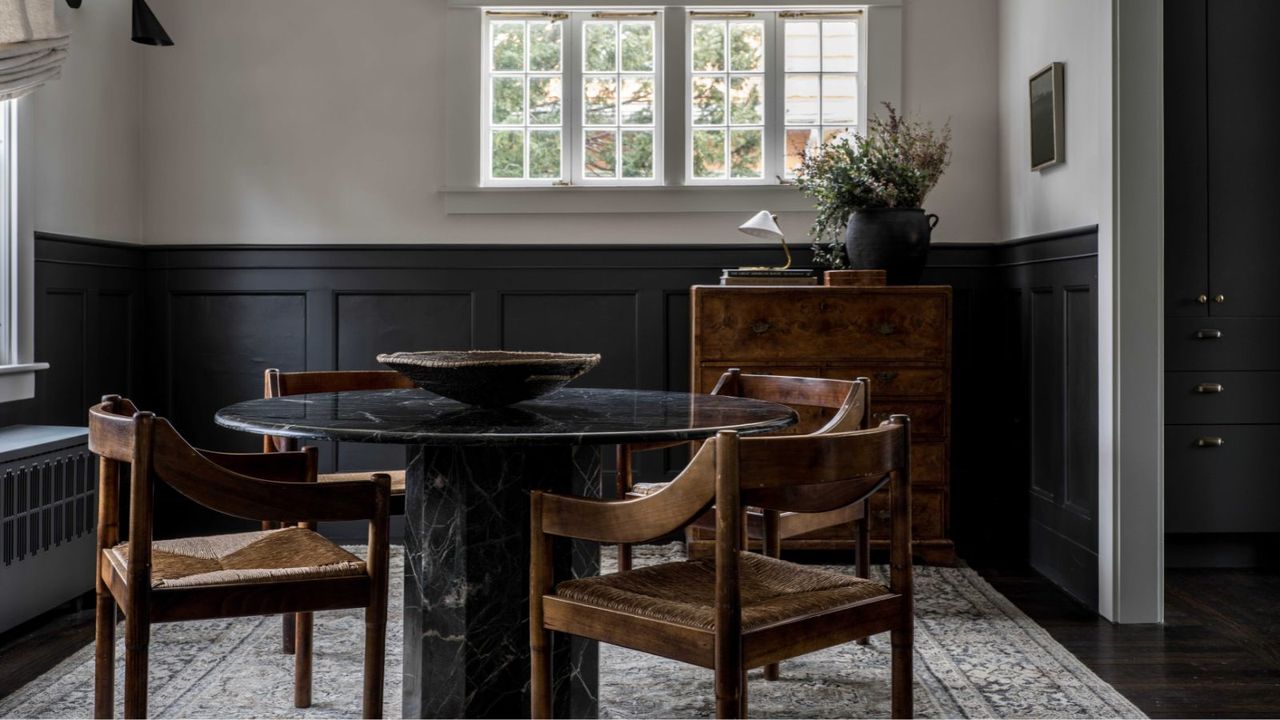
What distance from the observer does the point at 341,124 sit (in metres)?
4.86

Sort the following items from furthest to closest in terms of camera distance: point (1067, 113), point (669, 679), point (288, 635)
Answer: point (1067, 113) → point (288, 635) → point (669, 679)

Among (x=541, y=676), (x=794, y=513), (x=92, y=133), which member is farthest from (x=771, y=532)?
(x=92, y=133)

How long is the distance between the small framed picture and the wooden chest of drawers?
0.65 m

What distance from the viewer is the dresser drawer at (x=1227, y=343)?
14.0 feet

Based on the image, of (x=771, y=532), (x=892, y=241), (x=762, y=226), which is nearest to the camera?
(x=771, y=532)

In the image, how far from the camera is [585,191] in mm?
4898

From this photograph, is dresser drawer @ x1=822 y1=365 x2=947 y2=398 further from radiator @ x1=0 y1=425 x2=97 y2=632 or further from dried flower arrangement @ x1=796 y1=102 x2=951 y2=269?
radiator @ x1=0 y1=425 x2=97 y2=632

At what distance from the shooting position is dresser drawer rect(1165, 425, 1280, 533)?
14.1 ft

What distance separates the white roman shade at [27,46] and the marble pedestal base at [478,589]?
2.20 meters

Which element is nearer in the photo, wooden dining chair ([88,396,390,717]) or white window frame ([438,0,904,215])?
wooden dining chair ([88,396,390,717])

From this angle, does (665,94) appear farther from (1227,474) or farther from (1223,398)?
(1227,474)

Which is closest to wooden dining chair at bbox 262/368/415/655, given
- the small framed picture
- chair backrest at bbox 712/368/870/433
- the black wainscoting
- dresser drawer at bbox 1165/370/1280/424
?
chair backrest at bbox 712/368/870/433

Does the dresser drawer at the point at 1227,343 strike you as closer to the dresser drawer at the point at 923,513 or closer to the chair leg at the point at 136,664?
the dresser drawer at the point at 923,513

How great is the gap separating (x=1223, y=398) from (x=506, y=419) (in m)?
3.38
